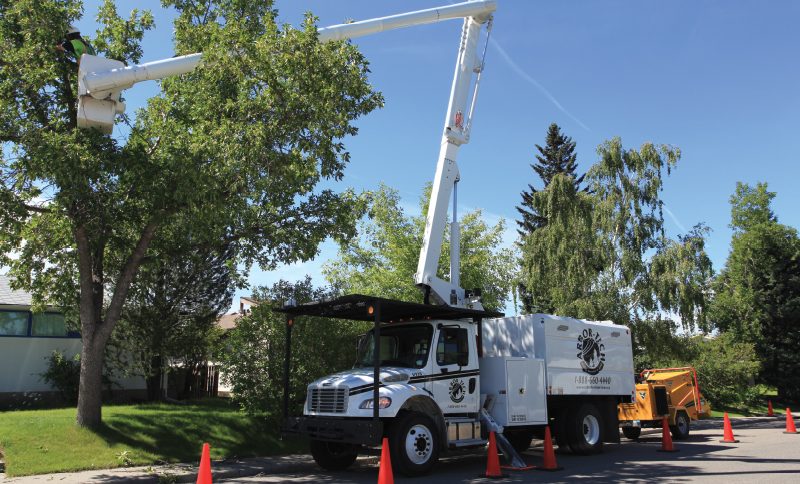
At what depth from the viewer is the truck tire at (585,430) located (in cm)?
1189

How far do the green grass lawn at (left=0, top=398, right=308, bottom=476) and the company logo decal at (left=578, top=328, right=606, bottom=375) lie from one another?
268 inches

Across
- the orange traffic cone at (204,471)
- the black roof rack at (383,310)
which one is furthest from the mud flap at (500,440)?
the orange traffic cone at (204,471)

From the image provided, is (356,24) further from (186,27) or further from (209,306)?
(209,306)

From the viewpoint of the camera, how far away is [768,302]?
35.8 meters

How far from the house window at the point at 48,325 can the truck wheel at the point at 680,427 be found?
20057 millimetres

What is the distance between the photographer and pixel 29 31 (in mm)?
10453

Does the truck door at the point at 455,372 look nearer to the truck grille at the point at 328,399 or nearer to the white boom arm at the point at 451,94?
the white boom arm at the point at 451,94

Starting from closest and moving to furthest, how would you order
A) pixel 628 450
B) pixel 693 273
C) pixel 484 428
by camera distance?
pixel 484 428 → pixel 628 450 → pixel 693 273

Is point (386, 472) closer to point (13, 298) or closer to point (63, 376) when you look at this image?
point (63, 376)

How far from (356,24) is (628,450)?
12.0 metres

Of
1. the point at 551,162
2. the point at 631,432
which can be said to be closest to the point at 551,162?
the point at 551,162

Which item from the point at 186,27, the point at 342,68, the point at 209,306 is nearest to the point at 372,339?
Answer: the point at 342,68

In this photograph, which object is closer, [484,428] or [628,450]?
[484,428]

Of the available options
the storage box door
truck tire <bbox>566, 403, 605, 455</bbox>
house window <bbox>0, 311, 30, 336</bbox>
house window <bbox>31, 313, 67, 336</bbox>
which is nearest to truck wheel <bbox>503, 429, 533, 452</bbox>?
truck tire <bbox>566, 403, 605, 455</bbox>
